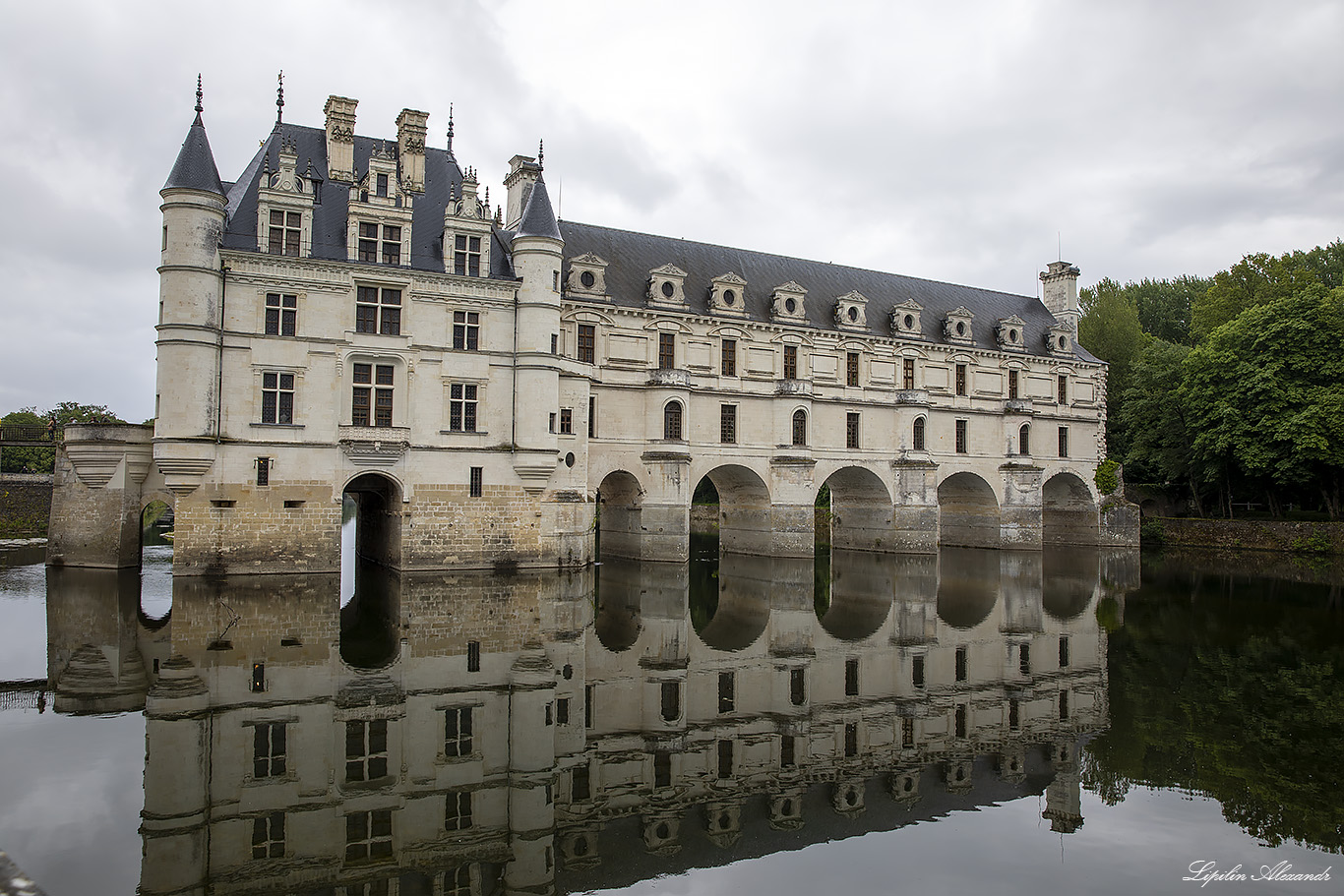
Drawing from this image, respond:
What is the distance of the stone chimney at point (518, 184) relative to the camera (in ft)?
102

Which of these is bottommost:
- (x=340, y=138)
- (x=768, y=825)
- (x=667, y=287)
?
(x=768, y=825)

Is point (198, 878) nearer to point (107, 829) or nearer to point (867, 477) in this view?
point (107, 829)

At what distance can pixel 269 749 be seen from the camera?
392 inches

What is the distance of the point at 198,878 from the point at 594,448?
24.2 meters

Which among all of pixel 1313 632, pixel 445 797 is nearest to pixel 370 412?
pixel 445 797

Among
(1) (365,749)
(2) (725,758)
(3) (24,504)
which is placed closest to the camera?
(1) (365,749)

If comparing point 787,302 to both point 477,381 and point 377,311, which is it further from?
point 377,311

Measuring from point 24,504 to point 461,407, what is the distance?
25.9m

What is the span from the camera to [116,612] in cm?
1852

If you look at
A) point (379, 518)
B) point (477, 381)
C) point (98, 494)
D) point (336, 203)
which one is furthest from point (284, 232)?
point (379, 518)

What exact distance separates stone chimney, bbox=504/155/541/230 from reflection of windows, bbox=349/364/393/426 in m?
8.23

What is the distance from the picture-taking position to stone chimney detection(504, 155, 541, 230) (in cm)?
3105

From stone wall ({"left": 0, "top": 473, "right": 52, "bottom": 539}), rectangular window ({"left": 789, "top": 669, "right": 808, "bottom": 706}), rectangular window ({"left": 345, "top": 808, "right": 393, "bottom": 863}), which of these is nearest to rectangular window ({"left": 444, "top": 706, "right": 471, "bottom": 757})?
rectangular window ({"left": 345, "top": 808, "right": 393, "bottom": 863})

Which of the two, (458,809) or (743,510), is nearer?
(458,809)
